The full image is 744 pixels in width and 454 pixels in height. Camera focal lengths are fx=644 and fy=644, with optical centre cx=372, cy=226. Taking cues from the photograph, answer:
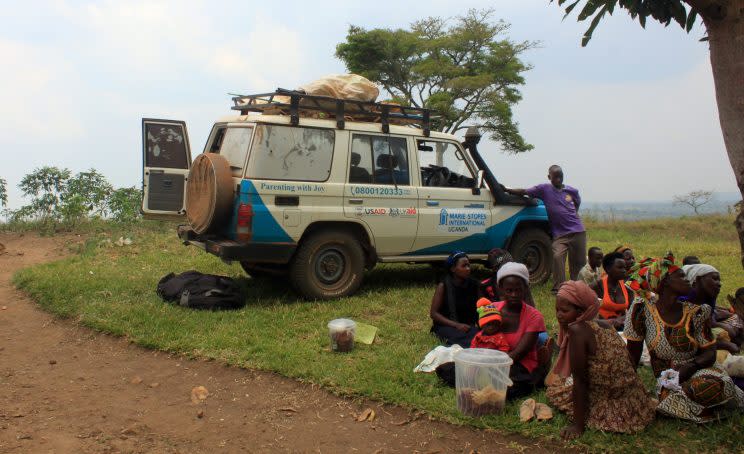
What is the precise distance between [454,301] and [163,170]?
4155 millimetres

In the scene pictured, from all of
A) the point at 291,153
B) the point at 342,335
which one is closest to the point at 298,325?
the point at 342,335

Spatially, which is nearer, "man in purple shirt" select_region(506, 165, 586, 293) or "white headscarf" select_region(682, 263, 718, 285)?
"white headscarf" select_region(682, 263, 718, 285)

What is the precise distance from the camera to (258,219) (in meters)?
6.38

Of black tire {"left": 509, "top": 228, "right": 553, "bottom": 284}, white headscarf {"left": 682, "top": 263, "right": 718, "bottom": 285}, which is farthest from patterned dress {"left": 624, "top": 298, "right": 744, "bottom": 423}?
black tire {"left": 509, "top": 228, "right": 553, "bottom": 284}

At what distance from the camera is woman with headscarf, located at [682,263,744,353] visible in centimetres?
454

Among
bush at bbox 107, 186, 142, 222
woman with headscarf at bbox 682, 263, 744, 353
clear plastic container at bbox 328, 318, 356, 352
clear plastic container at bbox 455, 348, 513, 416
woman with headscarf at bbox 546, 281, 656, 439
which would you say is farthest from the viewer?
bush at bbox 107, 186, 142, 222

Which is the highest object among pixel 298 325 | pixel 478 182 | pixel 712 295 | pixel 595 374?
pixel 478 182

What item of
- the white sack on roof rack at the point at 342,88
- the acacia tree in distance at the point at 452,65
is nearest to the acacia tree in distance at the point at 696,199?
the acacia tree in distance at the point at 452,65

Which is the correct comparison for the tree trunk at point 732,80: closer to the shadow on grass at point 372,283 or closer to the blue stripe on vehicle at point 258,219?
the shadow on grass at point 372,283

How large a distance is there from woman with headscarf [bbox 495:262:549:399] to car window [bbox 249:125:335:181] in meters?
2.84

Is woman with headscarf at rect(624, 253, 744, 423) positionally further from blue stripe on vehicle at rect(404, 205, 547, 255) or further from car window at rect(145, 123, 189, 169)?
car window at rect(145, 123, 189, 169)

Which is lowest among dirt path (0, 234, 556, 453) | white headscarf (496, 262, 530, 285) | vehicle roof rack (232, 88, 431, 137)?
dirt path (0, 234, 556, 453)

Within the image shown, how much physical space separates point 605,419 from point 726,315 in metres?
2.09

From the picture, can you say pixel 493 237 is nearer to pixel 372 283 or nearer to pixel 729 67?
pixel 372 283
